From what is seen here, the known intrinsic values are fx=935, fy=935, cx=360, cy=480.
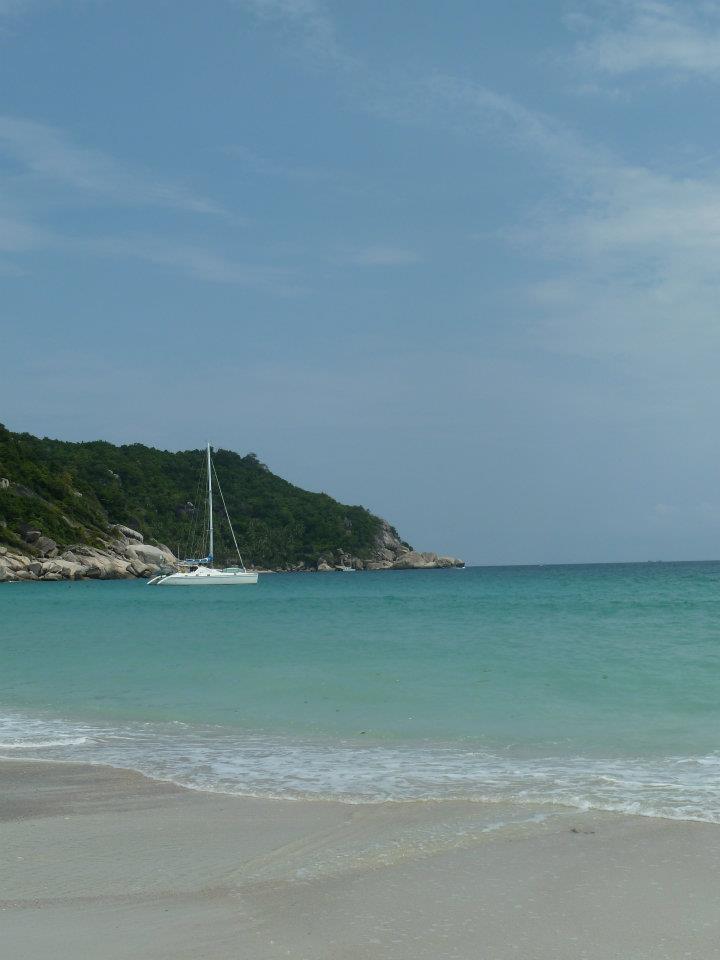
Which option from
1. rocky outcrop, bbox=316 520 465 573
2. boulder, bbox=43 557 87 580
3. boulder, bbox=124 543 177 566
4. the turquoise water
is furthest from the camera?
rocky outcrop, bbox=316 520 465 573

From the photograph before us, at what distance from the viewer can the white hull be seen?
70.0 meters

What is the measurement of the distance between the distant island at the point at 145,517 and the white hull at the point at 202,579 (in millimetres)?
19748

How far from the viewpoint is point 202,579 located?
70312 mm

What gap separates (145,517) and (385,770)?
116 m

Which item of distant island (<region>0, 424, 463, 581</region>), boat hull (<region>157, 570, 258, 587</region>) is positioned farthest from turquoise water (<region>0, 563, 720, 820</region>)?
distant island (<region>0, 424, 463, 581</region>)

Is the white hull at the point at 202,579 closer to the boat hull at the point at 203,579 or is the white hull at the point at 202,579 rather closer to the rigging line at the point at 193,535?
the boat hull at the point at 203,579

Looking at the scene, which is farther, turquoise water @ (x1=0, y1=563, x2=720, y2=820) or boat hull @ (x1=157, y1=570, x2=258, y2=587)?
boat hull @ (x1=157, y1=570, x2=258, y2=587)

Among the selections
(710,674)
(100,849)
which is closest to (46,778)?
(100,849)

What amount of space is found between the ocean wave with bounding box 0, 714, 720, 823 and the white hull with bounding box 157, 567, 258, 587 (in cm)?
5945

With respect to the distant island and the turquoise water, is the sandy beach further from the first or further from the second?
the distant island

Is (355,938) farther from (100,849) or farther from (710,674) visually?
(710,674)

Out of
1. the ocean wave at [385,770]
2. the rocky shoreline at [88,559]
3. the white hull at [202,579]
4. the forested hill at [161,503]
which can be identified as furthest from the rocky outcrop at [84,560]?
the ocean wave at [385,770]

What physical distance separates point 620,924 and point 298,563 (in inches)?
5584

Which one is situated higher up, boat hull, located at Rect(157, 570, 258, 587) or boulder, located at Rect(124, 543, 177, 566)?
boulder, located at Rect(124, 543, 177, 566)
